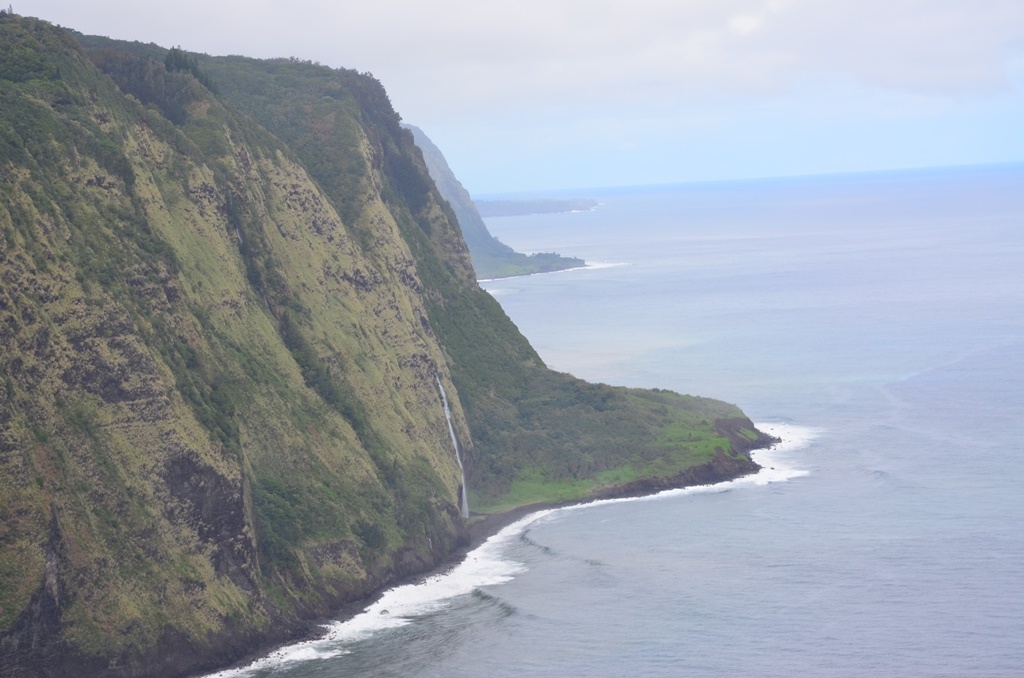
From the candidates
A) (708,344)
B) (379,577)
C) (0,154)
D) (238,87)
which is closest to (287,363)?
(379,577)

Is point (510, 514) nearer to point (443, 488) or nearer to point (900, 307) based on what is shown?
point (443, 488)

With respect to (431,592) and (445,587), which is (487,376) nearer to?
(445,587)

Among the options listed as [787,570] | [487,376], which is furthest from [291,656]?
[487,376]

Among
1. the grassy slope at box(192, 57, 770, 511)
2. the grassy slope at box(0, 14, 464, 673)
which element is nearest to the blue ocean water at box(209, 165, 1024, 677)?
the grassy slope at box(0, 14, 464, 673)

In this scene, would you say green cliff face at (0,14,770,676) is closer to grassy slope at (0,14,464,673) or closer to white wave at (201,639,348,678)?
grassy slope at (0,14,464,673)

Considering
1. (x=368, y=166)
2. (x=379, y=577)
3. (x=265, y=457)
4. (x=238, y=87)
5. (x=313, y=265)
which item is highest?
(x=238, y=87)

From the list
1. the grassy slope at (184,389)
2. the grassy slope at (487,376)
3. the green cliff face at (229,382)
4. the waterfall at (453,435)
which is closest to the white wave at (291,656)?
the green cliff face at (229,382)

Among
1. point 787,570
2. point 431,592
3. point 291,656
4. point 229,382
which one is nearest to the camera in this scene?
point 291,656
